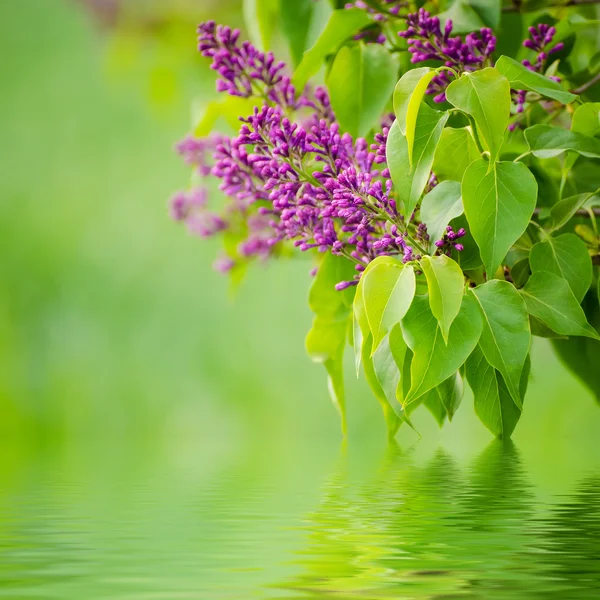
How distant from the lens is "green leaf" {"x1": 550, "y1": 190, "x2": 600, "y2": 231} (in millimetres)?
473

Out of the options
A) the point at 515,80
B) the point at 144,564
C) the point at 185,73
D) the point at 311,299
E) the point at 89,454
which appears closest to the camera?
the point at 144,564

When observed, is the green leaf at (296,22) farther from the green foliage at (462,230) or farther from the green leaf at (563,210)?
the green leaf at (563,210)

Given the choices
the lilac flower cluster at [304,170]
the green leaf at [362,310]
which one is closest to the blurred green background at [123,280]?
the lilac flower cluster at [304,170]

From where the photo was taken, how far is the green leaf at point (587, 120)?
1.53ft

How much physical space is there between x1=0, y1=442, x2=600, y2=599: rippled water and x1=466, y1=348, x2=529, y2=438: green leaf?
0.14ft

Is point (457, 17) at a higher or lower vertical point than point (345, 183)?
higher

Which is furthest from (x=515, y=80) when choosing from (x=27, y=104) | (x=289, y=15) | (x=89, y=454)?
(x=27, y=104)

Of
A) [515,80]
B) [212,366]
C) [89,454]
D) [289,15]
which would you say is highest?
[289,15]

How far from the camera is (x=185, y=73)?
1.64 meters

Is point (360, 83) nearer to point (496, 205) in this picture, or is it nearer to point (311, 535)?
point (496, 205)

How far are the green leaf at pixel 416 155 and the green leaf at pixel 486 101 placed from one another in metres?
0.02

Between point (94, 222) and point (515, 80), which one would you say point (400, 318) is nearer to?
point (515, 80)

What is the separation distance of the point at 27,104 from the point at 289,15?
1.35m

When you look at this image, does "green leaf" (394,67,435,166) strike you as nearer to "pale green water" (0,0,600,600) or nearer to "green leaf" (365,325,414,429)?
"green leaf" (365,325,414,429)
